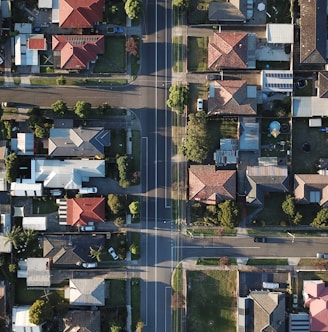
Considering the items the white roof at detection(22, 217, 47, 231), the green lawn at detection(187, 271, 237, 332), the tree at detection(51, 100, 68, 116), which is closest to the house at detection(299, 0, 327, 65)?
the green lawn at detection(187, 271, 237, 332)

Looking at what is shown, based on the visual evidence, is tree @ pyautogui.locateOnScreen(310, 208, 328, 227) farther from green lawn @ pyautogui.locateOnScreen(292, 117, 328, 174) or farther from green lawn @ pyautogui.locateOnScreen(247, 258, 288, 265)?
green lawn @ pyautogui.locateOnScreen(247, 258, 288, 265)

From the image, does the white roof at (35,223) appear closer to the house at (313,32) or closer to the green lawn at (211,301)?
the green lawn at (211,301)

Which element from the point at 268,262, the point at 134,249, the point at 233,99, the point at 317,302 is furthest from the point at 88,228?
the point at 317,302

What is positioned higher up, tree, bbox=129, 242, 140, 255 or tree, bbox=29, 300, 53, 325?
tree, bbox=129, 242, 140, 255

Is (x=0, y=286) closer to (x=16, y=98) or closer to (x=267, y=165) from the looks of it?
(x=16, y=98)

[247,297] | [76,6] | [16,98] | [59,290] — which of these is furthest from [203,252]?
[76,6]

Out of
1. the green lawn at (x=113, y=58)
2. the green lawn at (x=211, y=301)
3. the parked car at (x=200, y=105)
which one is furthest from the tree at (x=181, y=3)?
the green lawn at (x=211, y=301)
